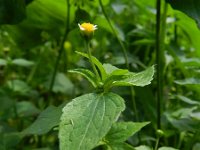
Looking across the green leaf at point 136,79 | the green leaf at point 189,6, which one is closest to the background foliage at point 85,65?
the green leaf at point 189,6

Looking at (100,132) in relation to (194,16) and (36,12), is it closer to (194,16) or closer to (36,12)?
(194,16)

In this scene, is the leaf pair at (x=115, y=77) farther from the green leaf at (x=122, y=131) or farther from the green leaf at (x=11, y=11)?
the green leaf at (x=11, y=11)

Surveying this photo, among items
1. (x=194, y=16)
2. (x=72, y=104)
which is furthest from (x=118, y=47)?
(x=72, y=104)

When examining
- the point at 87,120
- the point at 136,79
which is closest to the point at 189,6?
the point at 136,79

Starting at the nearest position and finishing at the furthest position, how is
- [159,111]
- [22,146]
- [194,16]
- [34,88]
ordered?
[194,16] → [159,111] → [22,146] → [34,88]

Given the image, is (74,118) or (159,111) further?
(159,111)

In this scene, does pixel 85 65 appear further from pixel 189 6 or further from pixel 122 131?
pixel 122 131

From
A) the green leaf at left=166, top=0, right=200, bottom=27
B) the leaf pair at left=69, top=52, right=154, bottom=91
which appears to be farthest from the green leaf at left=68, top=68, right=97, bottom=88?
the green leaf at left=166, top=0, right=200, bottom=27

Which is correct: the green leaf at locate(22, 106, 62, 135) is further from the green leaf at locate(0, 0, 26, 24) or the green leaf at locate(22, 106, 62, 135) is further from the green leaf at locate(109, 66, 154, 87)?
the green leaf at locate(0, 0, 26, 24)
